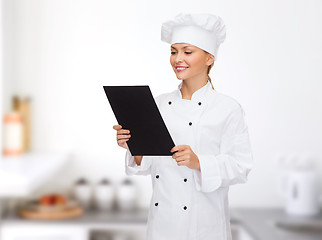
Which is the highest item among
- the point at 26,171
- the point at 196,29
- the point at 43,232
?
the point at 196,29

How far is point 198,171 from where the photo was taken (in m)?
0.62

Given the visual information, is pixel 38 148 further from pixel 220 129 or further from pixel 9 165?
pixel 220 129

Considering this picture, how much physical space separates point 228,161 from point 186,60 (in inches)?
5.3

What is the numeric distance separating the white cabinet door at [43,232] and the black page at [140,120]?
122cm

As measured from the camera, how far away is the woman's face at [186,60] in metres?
0.61

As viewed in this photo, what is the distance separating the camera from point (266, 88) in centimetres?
137

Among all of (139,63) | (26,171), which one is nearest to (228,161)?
(139,63)

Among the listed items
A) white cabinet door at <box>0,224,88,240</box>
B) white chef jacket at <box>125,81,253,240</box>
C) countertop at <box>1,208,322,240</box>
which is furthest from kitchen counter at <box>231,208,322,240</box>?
white chef jacket at <box>125,81,253,240</box>

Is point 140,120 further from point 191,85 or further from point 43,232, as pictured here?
point 43,232

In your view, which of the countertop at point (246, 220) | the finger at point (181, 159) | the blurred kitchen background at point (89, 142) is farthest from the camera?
the countertop at point (246, 220)

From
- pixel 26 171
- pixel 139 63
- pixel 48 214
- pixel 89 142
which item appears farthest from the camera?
pixel 48 214

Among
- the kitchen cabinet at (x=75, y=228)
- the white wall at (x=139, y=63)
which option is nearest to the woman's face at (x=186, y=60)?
the white wall at (x=139, y=63)

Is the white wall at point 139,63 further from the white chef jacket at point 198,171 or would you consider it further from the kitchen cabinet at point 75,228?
the white chef jacket at point 198,171

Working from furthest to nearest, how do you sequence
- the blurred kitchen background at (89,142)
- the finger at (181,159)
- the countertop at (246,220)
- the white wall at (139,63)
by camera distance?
the countertop at (246,220)
the blurred kitchen background at (89,142)
the white wall at (139,63)
the finger at (181,159)
